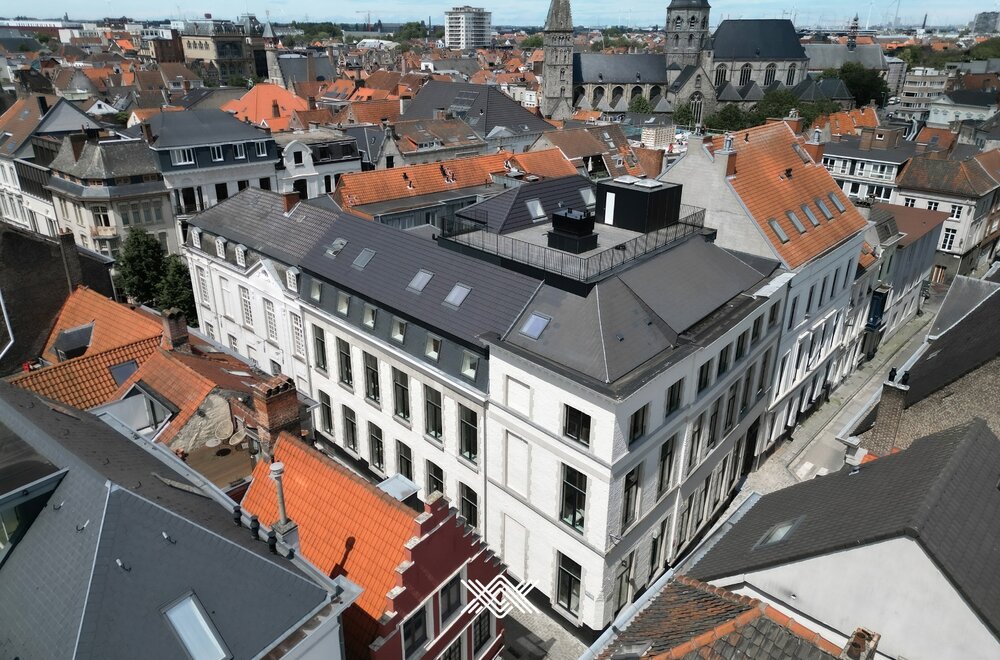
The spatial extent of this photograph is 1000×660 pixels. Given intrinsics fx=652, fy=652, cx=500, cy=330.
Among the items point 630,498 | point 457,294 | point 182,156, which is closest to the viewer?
point 630,498

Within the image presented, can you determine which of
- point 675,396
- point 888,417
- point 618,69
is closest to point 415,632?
point 675,396

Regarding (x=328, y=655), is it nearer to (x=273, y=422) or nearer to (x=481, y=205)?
(x=273, y=422)

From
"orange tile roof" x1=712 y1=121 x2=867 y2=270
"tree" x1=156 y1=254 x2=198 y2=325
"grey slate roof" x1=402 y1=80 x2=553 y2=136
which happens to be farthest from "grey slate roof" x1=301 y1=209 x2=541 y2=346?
"grey slate roof" x1=402 y1=80 x2=553 y2=136

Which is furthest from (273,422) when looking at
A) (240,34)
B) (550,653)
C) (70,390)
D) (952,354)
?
(240,34)

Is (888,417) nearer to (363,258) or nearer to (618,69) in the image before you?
(363,258)

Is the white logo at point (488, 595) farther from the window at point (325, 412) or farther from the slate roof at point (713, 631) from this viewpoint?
the window at point (325, 412)

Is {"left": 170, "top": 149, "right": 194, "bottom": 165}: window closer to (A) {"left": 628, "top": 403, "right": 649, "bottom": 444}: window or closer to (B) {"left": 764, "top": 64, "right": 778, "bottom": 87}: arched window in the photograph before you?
(A) {"left": 628, "top": 403, "right": 649, "bottom": 444}: window
